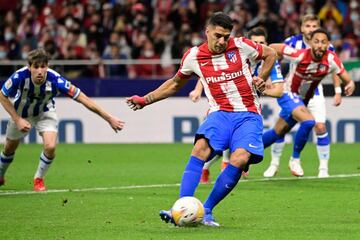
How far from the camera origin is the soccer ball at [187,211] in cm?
881

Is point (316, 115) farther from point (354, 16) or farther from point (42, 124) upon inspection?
point (354, 16)

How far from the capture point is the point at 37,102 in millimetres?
12398

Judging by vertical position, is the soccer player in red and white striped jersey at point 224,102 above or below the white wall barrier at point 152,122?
above

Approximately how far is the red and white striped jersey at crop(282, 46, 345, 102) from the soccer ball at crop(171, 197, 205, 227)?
15.2ft

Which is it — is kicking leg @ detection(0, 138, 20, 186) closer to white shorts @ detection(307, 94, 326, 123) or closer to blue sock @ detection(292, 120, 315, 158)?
blue sock @ detection(292, 120, 315, 158)

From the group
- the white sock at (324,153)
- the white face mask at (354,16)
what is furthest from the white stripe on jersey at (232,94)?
the white face mask at (354,16)

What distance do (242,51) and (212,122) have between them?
2.38 feet

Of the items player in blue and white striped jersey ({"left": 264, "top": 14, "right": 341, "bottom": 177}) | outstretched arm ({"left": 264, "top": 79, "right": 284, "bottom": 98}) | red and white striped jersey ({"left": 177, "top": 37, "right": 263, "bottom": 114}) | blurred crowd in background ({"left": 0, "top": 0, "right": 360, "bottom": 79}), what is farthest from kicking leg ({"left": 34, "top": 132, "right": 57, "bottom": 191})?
blurred crowd in background ({"left": 0, "top": 0, "right": 360, "bottom": 79})

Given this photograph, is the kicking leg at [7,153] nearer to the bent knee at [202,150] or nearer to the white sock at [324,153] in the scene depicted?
the bent knee at [202,150]

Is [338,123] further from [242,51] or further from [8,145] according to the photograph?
[242,51]

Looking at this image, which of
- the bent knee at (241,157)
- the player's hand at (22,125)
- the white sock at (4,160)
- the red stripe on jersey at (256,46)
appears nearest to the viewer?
the bent knee at (241,157)

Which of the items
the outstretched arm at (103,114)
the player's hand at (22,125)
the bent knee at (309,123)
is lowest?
the bent knee at (309,123)

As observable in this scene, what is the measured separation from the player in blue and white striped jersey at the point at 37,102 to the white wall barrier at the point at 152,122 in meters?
7.90

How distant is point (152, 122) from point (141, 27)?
3.38 meters
